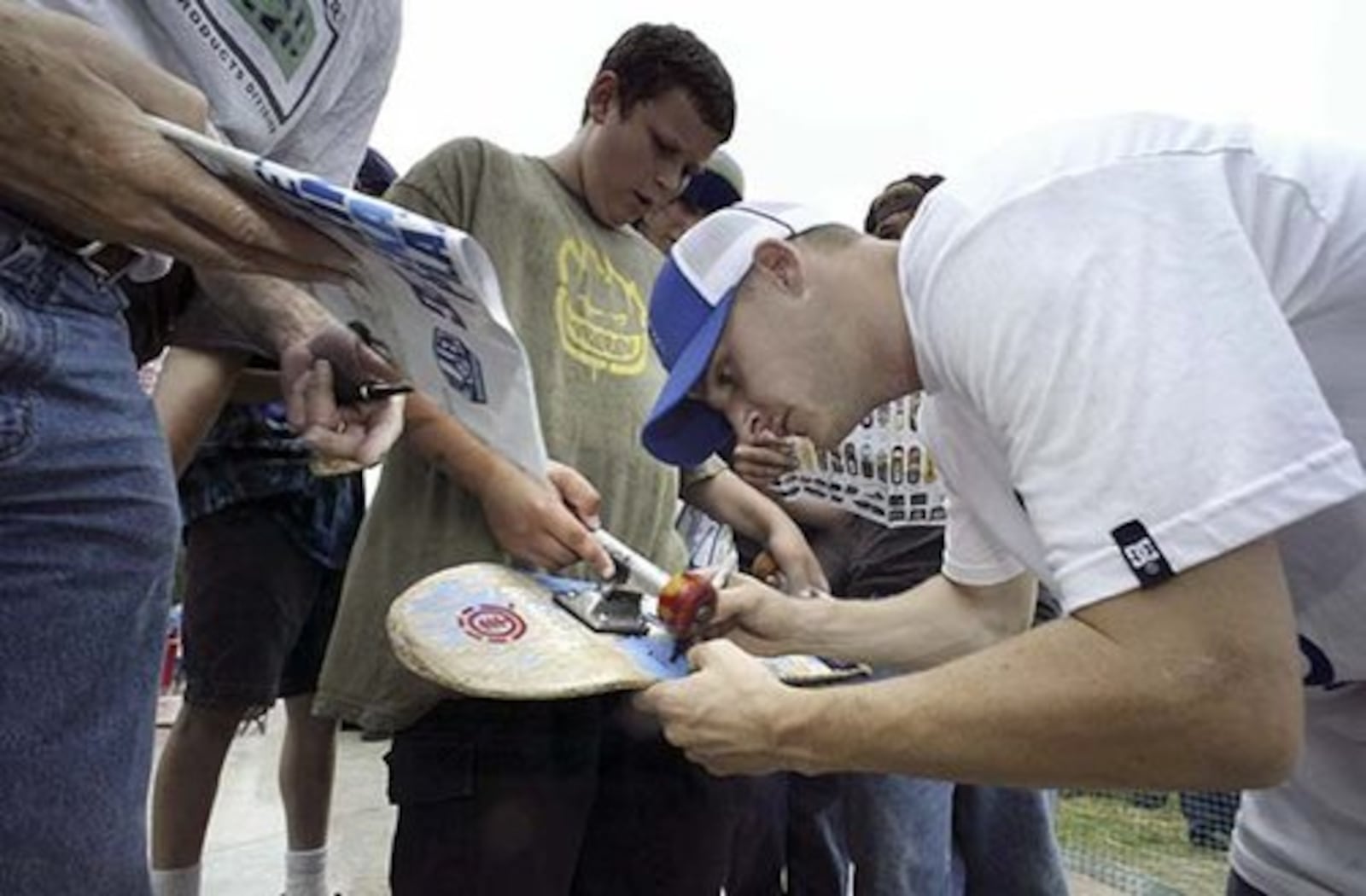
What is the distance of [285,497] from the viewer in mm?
2178

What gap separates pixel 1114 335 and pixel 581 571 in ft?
3.33

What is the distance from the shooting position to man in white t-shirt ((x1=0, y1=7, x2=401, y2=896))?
2.20ft

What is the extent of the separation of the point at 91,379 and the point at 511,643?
658 mm

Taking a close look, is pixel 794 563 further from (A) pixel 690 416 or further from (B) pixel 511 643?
(B) pixel 511 643

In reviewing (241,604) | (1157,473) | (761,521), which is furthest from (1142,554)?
(241,604)

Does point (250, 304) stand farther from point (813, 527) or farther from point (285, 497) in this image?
point (813, 527)

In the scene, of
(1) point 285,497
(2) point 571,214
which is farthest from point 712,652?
(1) point 285,497

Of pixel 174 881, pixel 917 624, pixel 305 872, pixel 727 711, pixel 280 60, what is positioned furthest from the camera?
pixel 305 872

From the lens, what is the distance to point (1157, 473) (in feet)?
2.57

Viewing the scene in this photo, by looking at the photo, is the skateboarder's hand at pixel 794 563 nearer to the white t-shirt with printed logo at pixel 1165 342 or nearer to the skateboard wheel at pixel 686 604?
the skateboard wheel at pixel 686 604

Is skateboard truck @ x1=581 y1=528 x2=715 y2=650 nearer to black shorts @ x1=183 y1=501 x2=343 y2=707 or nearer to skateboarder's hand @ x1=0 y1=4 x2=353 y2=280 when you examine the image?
skateboarder's hand @ x1=0 y1=4 x2=353 y2=280

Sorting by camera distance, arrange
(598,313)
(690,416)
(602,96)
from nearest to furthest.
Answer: (690,416), (598,313), (602,96)

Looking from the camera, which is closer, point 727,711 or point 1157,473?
point 1157,473

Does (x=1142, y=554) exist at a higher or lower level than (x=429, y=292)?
lower
